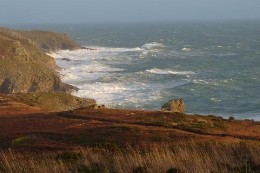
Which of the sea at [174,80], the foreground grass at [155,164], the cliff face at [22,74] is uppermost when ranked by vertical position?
the foreground grass at [155,164]

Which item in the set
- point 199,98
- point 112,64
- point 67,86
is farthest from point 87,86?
point 112,64

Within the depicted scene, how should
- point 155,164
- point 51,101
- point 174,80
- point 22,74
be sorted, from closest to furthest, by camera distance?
point 155,164 < point 51,101 < point 22,74 < point 174,80

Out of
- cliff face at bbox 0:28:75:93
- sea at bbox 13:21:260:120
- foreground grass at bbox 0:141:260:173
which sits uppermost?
foreground grass at bbox 0:141:260:173

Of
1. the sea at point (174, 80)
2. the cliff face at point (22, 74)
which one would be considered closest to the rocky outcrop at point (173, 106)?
the sea at point (174, 80)

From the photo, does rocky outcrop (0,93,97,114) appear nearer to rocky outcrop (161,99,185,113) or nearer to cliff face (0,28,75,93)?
rocky outcrop (161,99,185,113)

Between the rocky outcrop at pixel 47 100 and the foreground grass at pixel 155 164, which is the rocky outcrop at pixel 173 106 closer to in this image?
the rocky outcrop at pixel 47 100

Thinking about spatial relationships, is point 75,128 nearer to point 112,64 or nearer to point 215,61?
point 112,64

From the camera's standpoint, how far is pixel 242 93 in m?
65.8

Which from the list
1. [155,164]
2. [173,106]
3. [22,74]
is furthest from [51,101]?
[155,164]

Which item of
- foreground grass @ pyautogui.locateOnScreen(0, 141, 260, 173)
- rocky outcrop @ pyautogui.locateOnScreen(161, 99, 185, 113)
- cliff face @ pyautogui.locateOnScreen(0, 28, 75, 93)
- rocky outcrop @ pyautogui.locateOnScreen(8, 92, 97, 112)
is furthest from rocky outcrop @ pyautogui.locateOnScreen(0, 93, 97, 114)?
foreground grass @ pyautogui.locateOnScreen(0, 141, 260, 173)

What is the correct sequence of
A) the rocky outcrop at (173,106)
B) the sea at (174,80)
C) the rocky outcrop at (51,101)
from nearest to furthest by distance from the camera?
the rocky outcrop at (173,106), the rocky outcrop at (51,101), the sea at (174,80)

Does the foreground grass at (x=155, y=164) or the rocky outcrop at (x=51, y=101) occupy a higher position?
the foreground grass at (x=155, y=164)

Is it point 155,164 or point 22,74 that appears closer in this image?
point 155,164

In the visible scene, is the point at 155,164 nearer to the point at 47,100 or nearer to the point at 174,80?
the point at 47,100
